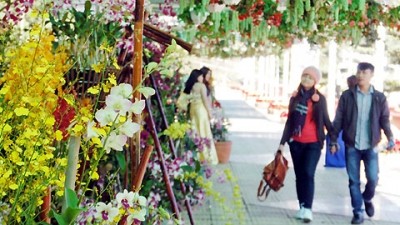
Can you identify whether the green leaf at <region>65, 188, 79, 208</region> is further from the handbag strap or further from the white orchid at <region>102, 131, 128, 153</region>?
the handbag strap

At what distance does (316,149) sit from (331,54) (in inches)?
404

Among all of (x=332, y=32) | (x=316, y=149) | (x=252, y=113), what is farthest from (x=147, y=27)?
(x=252, y=113)

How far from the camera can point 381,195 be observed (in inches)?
352

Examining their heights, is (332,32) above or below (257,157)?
above

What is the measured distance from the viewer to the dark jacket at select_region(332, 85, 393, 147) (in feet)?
22.0

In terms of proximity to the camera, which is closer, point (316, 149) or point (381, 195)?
point (316, 149)

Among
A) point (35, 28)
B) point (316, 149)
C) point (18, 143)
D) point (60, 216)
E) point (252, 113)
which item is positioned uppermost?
point (35, 28)

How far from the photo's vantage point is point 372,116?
6707 mm

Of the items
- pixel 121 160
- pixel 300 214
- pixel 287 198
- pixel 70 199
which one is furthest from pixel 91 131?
pixel 287 198

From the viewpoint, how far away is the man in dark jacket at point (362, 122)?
22.0 ft

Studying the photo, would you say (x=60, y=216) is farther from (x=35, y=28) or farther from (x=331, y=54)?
(x=331, y=54)

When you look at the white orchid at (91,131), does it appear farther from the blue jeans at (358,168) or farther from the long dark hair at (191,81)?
the long dark hair at (191,81)

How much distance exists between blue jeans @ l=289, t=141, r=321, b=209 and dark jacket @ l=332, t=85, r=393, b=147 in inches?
10.5

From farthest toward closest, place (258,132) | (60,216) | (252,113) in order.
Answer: (252,113)
(258,132)
(60,216)
